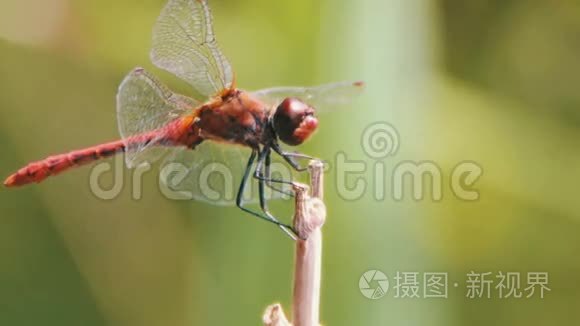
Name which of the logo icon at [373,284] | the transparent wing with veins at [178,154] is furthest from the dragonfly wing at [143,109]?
the logo icon at [373,284]

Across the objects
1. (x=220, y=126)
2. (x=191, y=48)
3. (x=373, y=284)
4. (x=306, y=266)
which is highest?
(x=191, y=48)

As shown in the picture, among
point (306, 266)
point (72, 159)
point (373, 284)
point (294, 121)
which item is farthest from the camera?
point (72, 159)

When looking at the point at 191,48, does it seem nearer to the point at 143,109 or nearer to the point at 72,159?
the point at 143,109

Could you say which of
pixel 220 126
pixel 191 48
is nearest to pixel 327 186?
pixel 220 126

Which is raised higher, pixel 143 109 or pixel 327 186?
pixel 143 109

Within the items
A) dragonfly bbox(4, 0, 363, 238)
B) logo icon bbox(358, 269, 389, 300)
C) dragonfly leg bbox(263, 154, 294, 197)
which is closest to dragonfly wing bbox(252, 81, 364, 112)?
dragonfly bbox(4, 0, 363, 238)

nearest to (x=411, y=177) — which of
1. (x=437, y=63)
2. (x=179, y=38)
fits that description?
(x=437, y=63)
